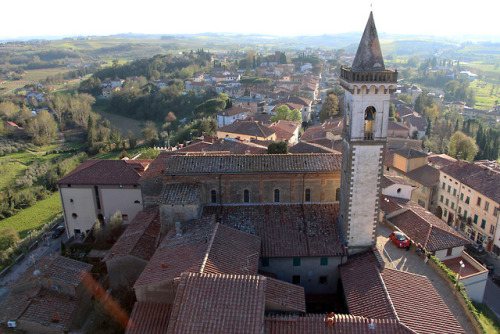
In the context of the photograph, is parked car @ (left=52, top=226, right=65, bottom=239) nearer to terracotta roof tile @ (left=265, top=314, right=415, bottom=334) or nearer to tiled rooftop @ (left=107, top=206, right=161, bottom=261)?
tiled rooftop @ (left=107, top=206, right=161, bottom=261)

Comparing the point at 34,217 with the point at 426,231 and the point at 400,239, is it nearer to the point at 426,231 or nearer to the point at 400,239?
the point at 400,239

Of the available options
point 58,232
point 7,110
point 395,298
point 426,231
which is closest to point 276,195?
point 395,298

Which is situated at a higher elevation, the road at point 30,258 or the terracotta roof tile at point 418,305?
the terracotta roof tile at point 418,305

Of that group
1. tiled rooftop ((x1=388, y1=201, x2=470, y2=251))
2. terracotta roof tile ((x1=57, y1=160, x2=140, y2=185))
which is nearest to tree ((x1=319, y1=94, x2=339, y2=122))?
tiled rooftop ((x1=388, y1=201, x2=470, y2=251))

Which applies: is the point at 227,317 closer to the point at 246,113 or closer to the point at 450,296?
the point at 450,296

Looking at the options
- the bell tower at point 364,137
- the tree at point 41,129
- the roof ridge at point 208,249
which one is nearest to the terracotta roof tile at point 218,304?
the roof ridge at point 208,249

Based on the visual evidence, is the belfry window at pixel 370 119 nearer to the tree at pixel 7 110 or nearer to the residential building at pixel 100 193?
the residential building at pixel 100 193
